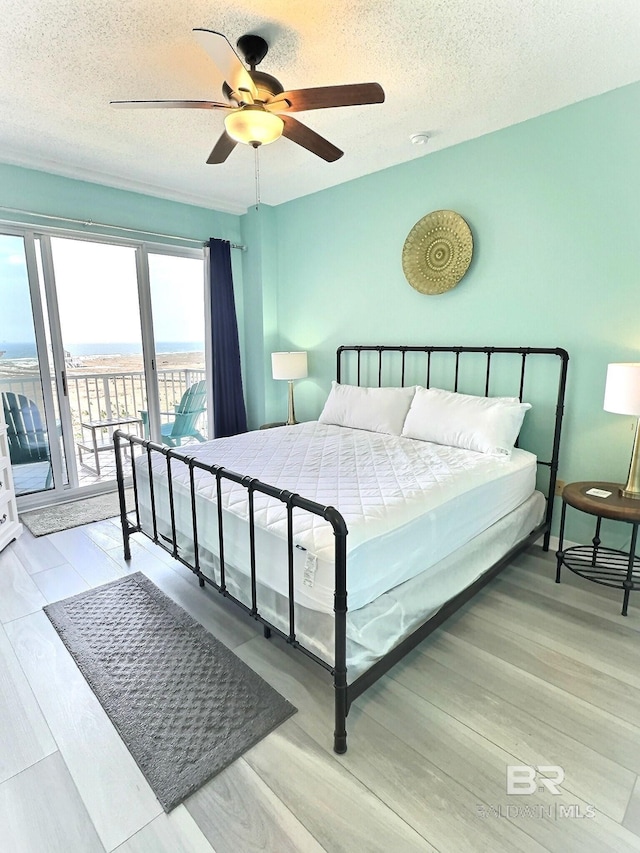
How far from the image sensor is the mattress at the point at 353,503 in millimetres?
1599

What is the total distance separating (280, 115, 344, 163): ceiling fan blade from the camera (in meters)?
2.05

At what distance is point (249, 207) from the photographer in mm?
4488

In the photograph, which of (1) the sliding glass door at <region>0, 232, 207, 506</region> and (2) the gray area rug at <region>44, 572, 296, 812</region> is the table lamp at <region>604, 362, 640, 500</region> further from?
(1) the sliding glass door at <region>0, 232, 207, 506</region>

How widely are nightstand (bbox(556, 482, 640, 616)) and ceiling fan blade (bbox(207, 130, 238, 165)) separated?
2.55m

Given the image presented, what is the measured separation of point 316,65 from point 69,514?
11.4 ft

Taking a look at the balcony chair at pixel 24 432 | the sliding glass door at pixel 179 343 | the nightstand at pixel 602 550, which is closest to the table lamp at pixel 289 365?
the sliding glass door at pixel 179 343

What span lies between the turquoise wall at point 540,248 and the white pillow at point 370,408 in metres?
0.52

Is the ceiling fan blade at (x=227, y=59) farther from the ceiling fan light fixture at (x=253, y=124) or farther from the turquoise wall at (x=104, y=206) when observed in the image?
the turquoise wall at (x=104, y=206)

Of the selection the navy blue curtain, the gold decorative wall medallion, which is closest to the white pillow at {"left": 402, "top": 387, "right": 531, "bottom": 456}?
the gold decorative wall medallion

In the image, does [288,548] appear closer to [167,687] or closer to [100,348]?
[167,687]

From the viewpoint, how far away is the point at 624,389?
2148 millimetres

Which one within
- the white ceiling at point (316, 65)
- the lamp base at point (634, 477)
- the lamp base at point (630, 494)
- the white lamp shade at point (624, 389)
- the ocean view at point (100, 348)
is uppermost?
the white ceiling at point (316, 65)

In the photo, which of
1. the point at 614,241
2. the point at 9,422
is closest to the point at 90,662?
the point at 9,422

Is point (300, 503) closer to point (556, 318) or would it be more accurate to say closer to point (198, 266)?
point (556, 318)
